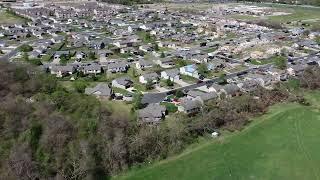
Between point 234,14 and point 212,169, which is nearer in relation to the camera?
point 212,169

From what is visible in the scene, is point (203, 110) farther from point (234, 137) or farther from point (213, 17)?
A: point (213, 17)

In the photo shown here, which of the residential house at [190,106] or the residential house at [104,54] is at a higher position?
the residential house at [104,54]

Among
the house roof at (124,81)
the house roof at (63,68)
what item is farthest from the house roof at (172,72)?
the house roof at (63,68)

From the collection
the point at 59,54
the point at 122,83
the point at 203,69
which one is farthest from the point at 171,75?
the point at 59,54

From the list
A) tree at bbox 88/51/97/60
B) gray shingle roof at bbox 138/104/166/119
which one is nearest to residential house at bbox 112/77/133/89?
gray shingle roof at bbox 138/104/166/119

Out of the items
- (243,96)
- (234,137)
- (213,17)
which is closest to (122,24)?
(213,17)

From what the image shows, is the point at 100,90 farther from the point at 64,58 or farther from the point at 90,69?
the point at 64,58

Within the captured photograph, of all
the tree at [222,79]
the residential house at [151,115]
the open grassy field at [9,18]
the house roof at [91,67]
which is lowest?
the residential house at [151,115]

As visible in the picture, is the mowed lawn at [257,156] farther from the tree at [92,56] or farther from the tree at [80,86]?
the tree at [92,56]
